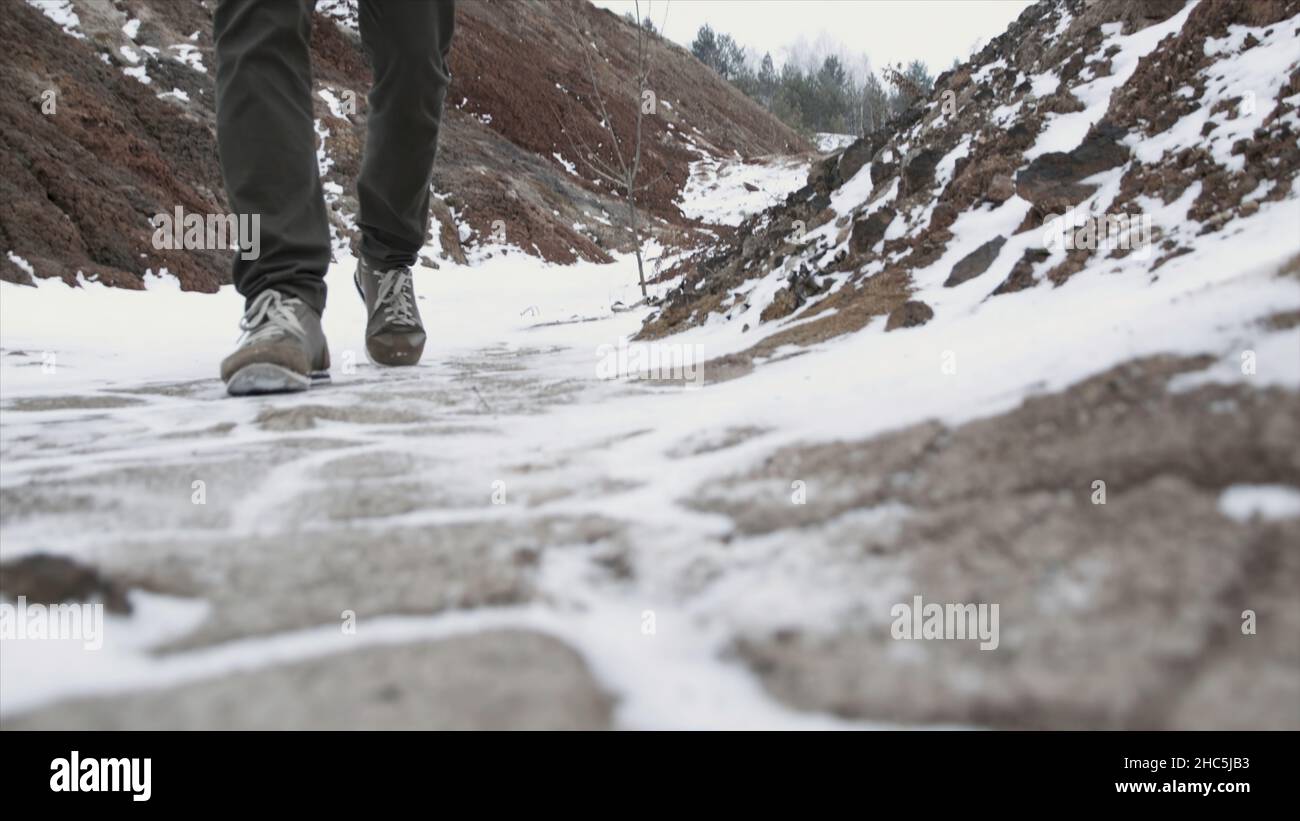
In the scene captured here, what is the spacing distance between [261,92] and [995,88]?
3.52 meters

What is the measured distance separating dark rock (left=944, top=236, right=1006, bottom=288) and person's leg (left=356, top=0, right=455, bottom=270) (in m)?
1.82

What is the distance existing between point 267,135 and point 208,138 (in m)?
9.45

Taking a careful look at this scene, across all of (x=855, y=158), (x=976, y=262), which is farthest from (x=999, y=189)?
(x=855, y=158)

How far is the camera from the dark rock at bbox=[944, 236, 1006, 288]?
2619 mm

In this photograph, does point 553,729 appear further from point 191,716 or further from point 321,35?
point 321,35

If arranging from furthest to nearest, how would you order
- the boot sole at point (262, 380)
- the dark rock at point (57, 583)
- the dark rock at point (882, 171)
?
the dark rock at point (882, 171) < the boot sole at point (262, 380) < the dark rock at point (57, 583)

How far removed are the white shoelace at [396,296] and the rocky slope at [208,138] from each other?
4.44 meters

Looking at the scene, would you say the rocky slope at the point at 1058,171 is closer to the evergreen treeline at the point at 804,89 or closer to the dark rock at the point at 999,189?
the dark rock at the point at 999,189

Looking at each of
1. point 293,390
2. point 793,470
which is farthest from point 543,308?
point 793,470

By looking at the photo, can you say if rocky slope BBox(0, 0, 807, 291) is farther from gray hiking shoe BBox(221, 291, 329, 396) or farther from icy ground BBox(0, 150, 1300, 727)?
icy ground BBox(0, 150, 1300, 727)

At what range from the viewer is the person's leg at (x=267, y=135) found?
1.99m

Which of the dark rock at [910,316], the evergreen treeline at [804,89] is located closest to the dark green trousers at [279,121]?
the dark rock at [910,316]

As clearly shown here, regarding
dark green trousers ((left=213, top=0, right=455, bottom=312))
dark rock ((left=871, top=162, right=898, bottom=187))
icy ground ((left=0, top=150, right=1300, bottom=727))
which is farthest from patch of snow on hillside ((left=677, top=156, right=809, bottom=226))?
icy ground ((left=0, top=150, right=1300, bottom=727))

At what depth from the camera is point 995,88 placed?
12.9 feet
